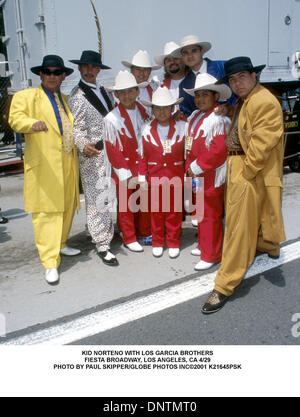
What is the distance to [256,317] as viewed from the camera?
2.78 metres

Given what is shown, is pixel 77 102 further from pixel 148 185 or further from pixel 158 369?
pixel 158 369

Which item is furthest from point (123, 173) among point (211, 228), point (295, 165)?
point (295, 165)

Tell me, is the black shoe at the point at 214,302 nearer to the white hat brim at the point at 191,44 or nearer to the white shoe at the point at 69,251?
the white shoe at the point at 69,251

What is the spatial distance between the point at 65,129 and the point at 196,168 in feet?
3.89

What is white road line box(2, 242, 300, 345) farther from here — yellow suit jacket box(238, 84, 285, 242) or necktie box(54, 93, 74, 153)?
necktie box(54, 93, 74, 153)

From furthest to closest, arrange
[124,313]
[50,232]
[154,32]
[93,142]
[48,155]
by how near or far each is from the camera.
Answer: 1. [154,32]
2. [93,142]
3. [50,232]
4. [48,155]
5. [124,313]

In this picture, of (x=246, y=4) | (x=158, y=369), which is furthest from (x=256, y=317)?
(x=246, y=4)

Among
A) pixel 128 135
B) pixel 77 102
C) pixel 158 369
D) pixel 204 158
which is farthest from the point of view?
pixel 128 135

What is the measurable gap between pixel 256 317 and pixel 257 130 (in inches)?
50.4

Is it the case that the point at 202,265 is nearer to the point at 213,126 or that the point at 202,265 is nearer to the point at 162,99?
the point at 213,126

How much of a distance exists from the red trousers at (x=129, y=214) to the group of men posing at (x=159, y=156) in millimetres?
11

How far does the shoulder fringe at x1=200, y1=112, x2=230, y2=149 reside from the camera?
3.30 m

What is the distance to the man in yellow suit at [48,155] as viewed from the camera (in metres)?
3.36

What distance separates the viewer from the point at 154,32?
20.8ft
